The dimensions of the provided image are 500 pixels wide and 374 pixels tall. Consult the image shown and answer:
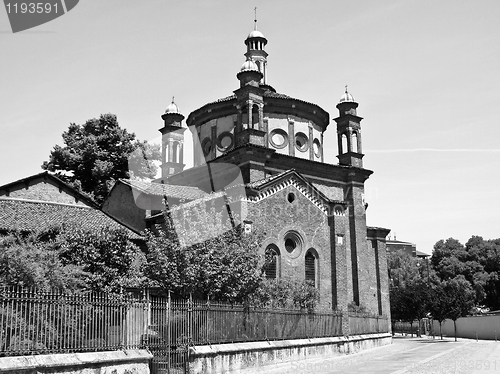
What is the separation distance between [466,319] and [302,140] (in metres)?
25.7

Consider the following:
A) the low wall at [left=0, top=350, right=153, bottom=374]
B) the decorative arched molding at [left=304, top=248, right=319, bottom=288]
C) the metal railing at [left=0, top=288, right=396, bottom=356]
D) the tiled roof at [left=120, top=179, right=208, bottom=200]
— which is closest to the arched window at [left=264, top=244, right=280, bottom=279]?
the decorative arched molding at [left=304, top=248, right=319, bottom=288]

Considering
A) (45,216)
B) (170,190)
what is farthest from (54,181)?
(170,190)

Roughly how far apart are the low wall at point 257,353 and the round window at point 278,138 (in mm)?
13057

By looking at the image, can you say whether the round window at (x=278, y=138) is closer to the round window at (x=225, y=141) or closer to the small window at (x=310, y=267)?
the round window at (x=225, y=141)

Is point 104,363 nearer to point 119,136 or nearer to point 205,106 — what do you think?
point 205,106

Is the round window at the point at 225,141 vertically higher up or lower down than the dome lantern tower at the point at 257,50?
lower down

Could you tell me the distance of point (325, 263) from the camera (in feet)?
95.0

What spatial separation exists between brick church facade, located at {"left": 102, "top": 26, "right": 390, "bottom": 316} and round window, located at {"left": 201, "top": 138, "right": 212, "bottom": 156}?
0.21 feet

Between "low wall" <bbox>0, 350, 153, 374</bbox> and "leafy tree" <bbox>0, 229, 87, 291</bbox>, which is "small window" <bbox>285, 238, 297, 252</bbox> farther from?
"low wall" <bbox>0, 350, 153, 374</bbox>

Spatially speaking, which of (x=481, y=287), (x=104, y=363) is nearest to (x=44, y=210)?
(x=104, y=363)

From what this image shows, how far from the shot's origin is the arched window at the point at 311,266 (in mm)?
28278

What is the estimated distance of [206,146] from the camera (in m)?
34.5

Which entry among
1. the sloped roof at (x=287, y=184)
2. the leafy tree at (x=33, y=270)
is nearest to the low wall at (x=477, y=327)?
the sloped roof at (x=287, y=184)

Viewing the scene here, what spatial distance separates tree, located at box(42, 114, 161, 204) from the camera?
37094 millimetres
